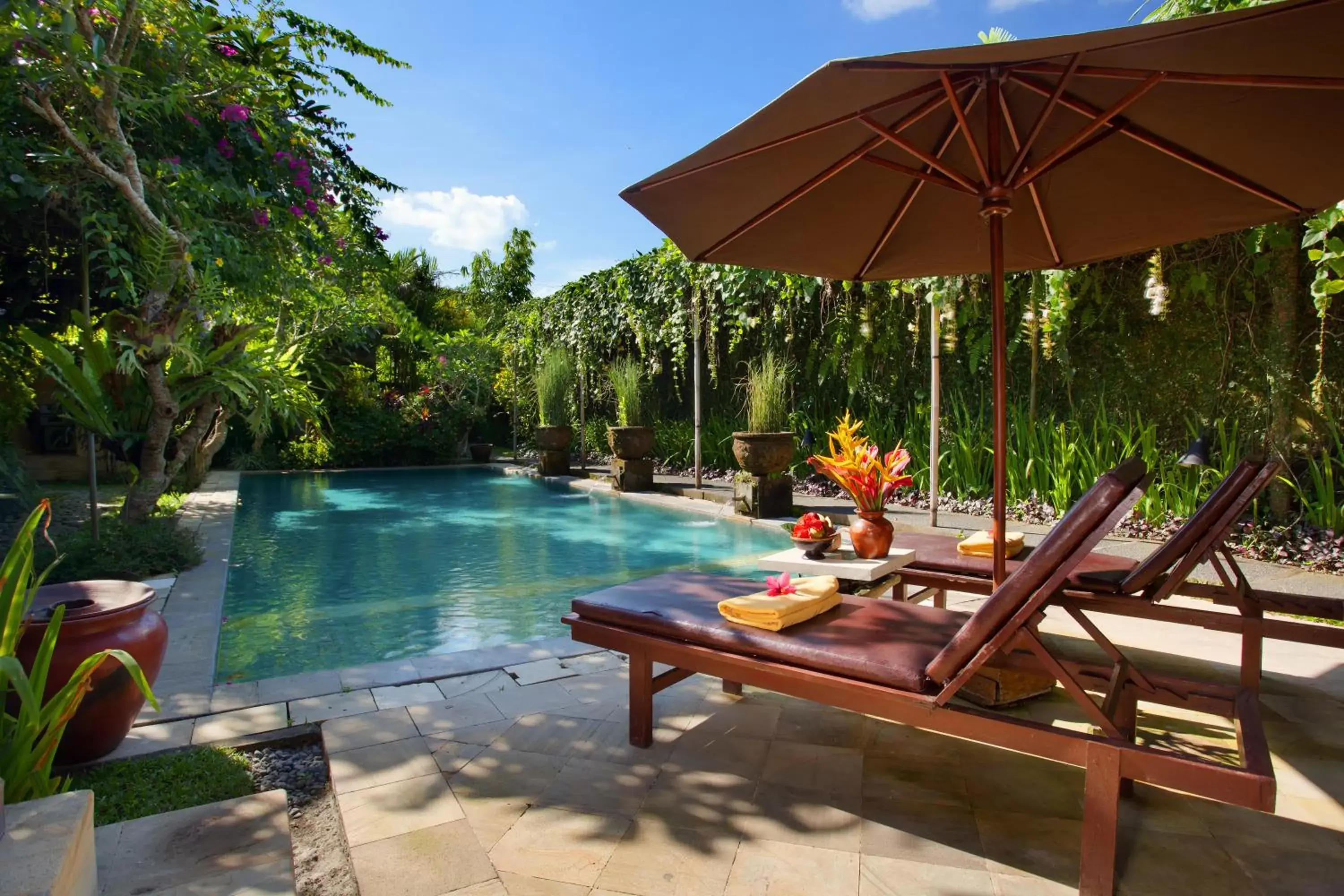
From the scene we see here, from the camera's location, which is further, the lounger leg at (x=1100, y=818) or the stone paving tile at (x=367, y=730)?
the stone paving tile at (x=367, y=730)

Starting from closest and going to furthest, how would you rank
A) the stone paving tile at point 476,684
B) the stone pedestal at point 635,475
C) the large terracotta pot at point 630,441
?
the stone paving tile at point 476,684 < the large terracotta pot at point 630,441 < the stone pedestal at point 635,475

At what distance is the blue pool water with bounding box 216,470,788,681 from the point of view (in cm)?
400

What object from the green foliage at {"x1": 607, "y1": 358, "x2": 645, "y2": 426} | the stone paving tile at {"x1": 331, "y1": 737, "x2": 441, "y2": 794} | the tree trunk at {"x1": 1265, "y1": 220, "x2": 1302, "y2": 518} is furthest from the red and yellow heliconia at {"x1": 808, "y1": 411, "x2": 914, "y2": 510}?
the green foliage at {"x1": 607, "y1": 358, "x2": 645, "y2": 426}

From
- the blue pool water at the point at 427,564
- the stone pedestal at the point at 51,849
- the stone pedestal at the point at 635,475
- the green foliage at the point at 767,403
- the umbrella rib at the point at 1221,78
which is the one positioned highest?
the umbrella rib at the point at 1221,78

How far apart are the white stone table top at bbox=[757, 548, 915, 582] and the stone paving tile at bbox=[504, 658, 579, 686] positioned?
0.94m

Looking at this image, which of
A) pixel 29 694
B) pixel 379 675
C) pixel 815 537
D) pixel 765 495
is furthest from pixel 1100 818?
pixel 765 495

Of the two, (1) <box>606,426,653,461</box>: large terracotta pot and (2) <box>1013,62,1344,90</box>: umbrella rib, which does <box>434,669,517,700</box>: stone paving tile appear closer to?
(2) <box>1013,62,1344,90</box>: umbrella rib

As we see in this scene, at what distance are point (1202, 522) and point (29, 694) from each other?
10.4 feet

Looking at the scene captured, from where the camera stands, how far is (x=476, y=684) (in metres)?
2.92

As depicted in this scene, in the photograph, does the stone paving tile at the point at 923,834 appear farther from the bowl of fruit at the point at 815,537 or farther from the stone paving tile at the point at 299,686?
the stone paving tile at the point at 299,686

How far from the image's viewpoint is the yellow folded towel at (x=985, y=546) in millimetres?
3215

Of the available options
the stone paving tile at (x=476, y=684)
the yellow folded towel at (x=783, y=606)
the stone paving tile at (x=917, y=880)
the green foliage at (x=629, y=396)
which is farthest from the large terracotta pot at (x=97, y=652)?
the green foliage at (x=629, y=396)

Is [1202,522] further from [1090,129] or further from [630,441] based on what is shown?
[630,441]

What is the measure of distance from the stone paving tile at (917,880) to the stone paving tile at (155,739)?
2.17m
